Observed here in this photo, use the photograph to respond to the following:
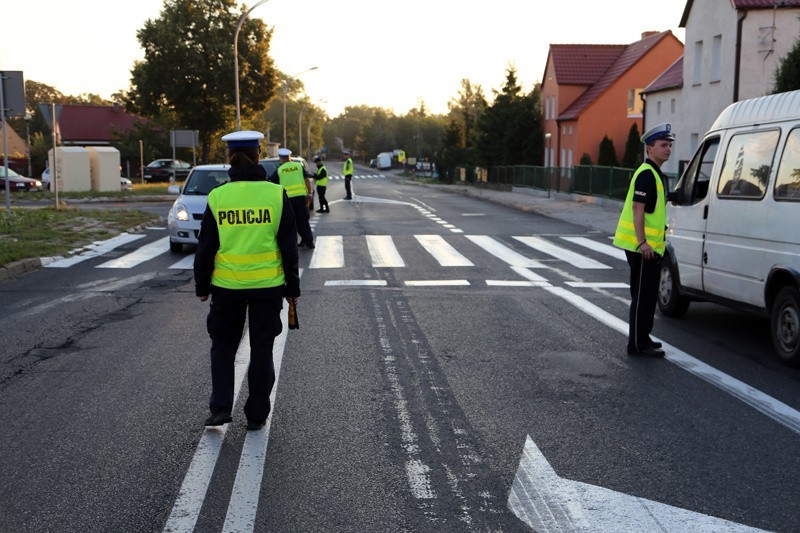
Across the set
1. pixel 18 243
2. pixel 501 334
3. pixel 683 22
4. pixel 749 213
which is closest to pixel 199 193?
pixel 18 243

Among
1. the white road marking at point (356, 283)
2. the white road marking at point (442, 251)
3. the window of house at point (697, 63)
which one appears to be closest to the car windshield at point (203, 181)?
the white road marking at point (442, 251)

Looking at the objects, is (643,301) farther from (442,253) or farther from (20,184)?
(20,184)

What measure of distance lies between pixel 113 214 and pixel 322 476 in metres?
21.8

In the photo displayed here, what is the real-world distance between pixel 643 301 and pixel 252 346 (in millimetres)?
3665

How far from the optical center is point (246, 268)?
5.46 meters

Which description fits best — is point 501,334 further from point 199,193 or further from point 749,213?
→ point 199,193

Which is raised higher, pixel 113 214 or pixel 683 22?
pixel 683 22

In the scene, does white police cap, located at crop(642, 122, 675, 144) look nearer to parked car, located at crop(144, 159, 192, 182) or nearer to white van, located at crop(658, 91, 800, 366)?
white van, located at crop(658, 91, 800, 366)

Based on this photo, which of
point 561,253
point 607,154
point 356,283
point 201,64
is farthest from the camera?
point 201,64

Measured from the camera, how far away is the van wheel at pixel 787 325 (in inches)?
288

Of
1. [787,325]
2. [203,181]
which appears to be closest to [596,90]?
[203,181]

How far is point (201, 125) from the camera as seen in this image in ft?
194

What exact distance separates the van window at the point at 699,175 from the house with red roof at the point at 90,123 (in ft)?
270

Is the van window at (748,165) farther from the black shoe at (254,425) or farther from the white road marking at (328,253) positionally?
the white road marking at (328,253)
